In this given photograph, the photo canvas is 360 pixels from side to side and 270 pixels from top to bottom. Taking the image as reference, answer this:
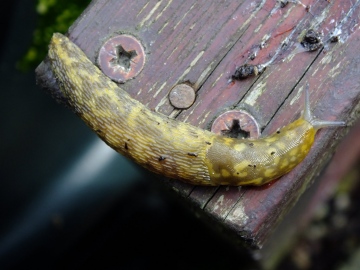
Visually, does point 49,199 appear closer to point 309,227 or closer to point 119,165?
point 119,165

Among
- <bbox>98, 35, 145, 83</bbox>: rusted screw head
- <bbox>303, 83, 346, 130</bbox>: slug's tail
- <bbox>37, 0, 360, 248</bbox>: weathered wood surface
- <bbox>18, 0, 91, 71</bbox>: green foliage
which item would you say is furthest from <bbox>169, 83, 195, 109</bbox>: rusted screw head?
<bbox>18, 0, 91, 71</bbox>: green foliage

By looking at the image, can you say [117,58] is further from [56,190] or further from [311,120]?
[56,190]

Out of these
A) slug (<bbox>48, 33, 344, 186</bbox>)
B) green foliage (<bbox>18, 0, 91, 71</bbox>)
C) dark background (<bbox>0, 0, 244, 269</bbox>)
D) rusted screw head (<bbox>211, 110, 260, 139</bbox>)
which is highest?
green foliage (<bbox>18, 0, 91, 71</bbox>)

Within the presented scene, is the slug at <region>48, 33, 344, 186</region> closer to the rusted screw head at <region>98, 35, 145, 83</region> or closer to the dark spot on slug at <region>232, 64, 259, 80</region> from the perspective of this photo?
the rusted screw head at <region>98, 35, 145, 83</region>

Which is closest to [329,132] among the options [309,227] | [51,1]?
[51,1]

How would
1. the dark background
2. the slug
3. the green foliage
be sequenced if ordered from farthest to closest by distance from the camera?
1. the dark background
2. the green foliage
3. the slug

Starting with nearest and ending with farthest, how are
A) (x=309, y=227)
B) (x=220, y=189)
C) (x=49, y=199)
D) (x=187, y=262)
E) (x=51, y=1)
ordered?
(x=220, y=189)
(x=51, y=1)
(x=49, y=199)
(x=187, y=262)
(x=309, y=227)

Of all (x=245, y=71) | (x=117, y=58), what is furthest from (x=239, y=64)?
(x=117, y=58)

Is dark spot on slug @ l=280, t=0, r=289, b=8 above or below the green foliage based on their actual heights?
above
